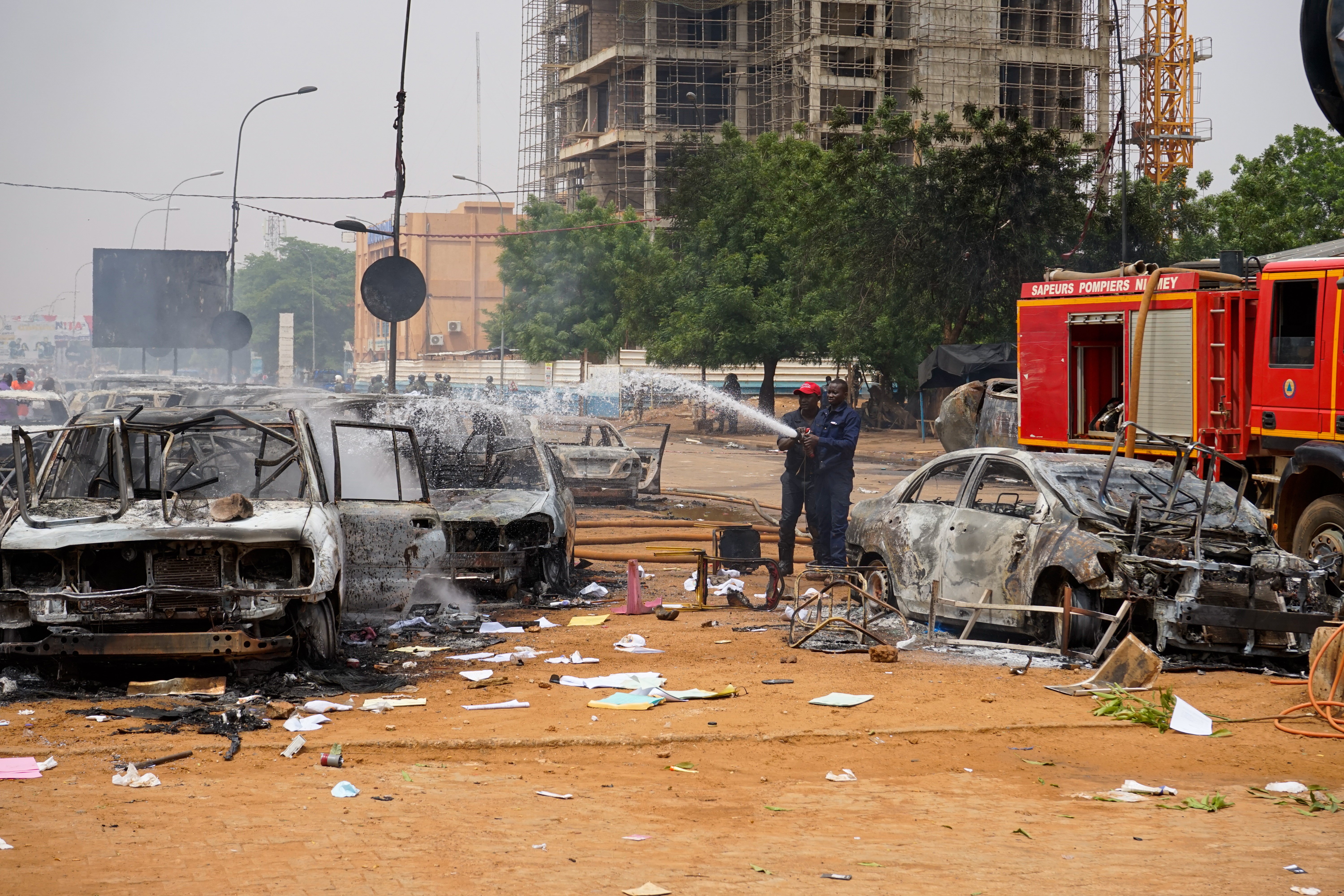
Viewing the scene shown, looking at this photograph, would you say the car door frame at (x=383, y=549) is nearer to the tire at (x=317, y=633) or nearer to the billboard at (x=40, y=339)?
the tire at (x=317, y=633)

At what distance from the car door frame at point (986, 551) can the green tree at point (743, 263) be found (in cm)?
3074

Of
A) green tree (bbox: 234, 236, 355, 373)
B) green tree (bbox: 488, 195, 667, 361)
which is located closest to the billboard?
green tree (bbox: 234, 236, 355, 373)

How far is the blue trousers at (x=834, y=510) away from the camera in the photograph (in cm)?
1225

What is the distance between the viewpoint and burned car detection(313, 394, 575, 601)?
1097 centimetres

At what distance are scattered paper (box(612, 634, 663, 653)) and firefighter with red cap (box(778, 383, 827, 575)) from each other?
109 inches

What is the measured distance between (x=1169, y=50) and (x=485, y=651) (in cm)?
6903

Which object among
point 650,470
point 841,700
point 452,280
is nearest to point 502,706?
point 841,700

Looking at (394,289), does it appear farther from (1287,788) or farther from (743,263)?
(743,263)

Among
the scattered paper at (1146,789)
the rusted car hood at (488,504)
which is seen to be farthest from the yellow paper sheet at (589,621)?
the scattered paper at (1146,789)

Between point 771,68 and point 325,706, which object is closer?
point 325,706

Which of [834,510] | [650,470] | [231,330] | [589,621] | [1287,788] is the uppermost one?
[231,330]

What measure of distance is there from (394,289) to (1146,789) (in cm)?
1177

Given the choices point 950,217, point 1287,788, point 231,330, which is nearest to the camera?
point 1287,788

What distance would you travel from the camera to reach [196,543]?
7582 mm
